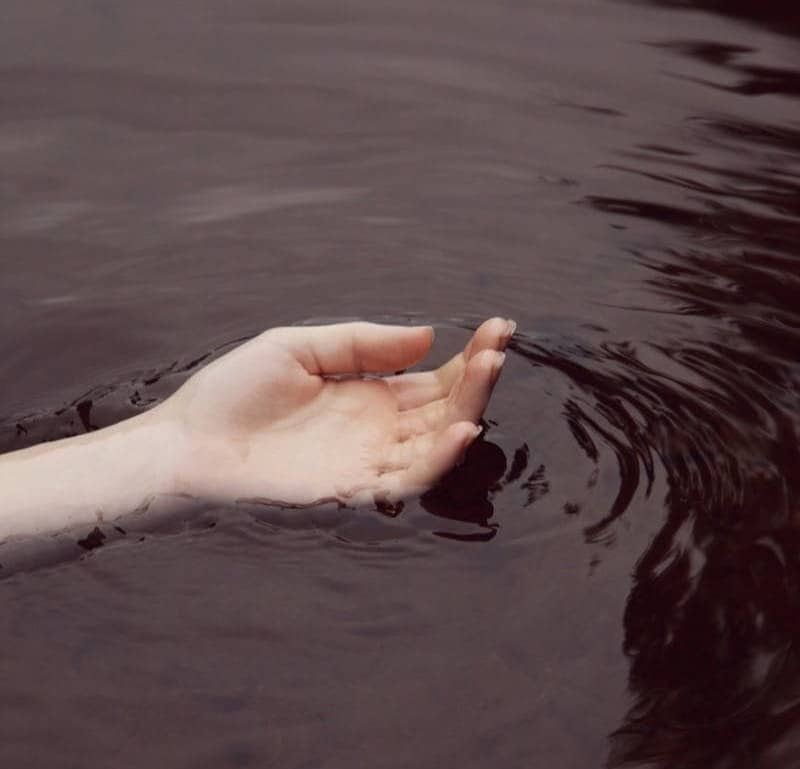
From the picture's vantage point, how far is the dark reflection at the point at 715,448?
147 cm

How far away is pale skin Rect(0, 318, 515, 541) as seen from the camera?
1717mm

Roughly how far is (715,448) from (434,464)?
40 cm

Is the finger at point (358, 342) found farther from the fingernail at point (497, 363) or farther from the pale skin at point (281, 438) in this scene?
the fingernail at point (497, 363)

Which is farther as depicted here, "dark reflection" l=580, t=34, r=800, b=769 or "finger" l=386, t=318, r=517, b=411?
"finger" l=386, t=318, r=517, b=411

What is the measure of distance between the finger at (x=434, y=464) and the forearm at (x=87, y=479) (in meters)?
0.28

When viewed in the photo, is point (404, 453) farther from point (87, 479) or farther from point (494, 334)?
point (87, 479)

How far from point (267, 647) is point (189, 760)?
170 mm

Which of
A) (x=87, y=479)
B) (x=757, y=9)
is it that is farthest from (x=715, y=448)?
(x=757, y=9)

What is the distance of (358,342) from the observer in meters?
1.79

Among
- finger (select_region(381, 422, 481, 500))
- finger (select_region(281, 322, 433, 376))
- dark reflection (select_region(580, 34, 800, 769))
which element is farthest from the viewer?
finger (select_region(281, 322, 433, 376))

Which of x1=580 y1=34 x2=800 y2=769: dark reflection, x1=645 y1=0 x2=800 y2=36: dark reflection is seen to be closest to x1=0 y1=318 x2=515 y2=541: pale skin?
x1=580 y1=34 x2=800 y2=769: dark reflection

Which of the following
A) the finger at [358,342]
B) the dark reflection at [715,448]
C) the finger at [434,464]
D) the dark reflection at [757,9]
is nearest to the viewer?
the dark reflection at [715,448]

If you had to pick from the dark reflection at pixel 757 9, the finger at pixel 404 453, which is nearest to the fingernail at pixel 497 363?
the finger at pixel 404 453

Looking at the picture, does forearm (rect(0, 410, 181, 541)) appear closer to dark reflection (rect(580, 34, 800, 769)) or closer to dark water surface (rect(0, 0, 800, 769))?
dark water surface (rect(0, 0, 800, 769))
